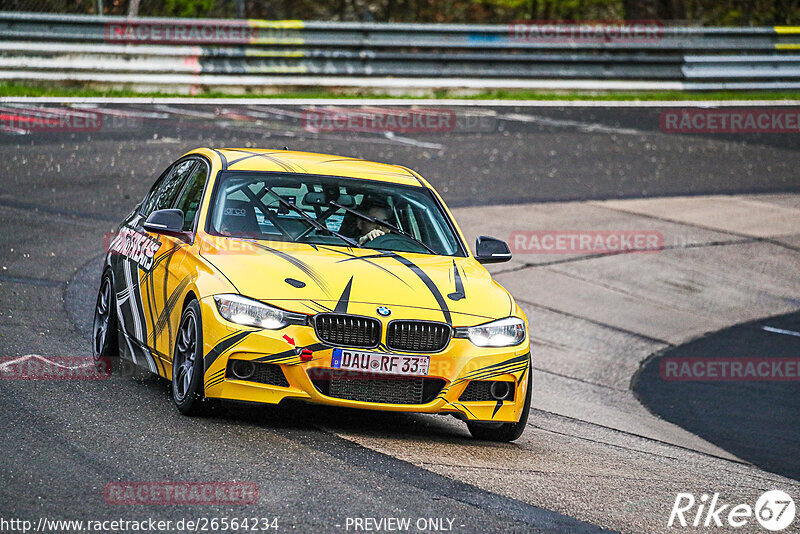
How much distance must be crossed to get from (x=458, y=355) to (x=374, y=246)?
1.18m

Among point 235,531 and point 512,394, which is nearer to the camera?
point 235,531

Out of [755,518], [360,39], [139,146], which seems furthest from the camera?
[360,39]

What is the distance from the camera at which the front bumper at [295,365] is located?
6930 mm

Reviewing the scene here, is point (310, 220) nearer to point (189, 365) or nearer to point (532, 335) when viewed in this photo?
point (189, 365)

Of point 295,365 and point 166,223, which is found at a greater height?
point 166,223

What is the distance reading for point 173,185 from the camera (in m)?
8.91

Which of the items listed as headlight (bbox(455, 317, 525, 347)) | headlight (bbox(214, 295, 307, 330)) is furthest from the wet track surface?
headlight (bbox(214, 295, 307, 330))

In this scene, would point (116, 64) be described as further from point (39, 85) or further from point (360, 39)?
point (360, 39)

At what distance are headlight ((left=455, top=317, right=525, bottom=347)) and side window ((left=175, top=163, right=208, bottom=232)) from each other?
2.00 m

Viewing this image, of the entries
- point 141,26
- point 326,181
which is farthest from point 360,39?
point 326,181

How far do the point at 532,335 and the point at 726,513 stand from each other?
638 cm

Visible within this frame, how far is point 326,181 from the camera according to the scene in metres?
8.38

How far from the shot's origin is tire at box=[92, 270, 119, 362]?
8.73 metres

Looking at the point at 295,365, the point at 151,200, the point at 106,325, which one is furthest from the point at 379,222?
the point at 106,325
